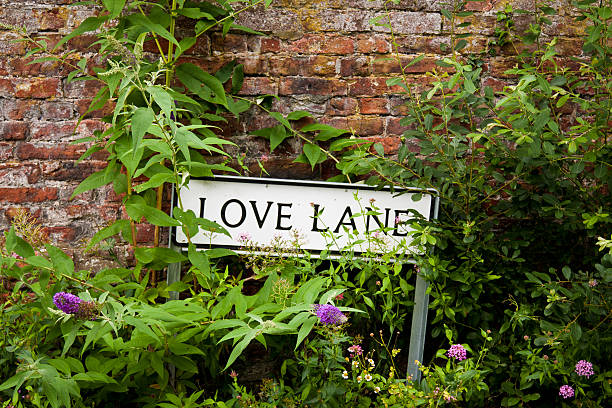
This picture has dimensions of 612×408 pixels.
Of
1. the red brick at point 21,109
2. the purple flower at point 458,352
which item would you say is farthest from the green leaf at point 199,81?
the purple flower at point 458,352

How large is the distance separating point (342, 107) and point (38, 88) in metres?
1.22

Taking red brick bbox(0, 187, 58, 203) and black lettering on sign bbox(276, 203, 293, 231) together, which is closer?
black lettering on sign bbox(276, 203, 293, 231)

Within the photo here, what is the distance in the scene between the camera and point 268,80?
7.43 ft

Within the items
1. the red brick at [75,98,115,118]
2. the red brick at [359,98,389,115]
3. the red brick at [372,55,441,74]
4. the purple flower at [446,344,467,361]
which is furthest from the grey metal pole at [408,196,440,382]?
the red brick at [75,98,115,118]

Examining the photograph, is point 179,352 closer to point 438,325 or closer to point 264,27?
point 438,325

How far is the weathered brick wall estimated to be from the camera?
223cm

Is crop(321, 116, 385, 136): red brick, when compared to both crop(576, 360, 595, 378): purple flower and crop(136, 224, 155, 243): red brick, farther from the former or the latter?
crop(576, 360, 595, 378): purple flower

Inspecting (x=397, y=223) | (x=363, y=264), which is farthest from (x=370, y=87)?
(x=363, y=264)

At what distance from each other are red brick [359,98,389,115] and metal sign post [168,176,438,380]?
0.36 metres

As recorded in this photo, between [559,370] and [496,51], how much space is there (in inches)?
49.4

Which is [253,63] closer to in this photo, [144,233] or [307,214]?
[307,214]

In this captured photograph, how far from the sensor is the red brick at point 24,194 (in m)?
2.26

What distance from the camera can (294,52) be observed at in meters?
2.26

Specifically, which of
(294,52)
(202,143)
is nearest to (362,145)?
(294,52)
